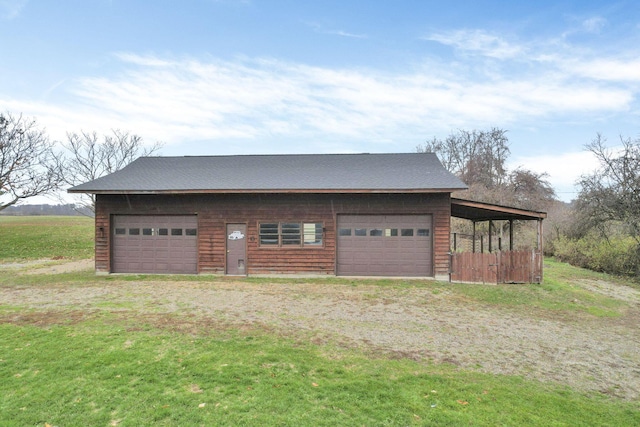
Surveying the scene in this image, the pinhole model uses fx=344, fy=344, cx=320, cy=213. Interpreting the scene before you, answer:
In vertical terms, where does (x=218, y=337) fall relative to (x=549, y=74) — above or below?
below

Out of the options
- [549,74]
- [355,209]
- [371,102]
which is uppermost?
[371,102]

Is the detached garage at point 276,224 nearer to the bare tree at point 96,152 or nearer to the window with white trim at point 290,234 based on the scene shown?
the window with white trim at point 290,234

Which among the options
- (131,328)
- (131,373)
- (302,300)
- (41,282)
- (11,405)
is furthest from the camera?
(41,282)

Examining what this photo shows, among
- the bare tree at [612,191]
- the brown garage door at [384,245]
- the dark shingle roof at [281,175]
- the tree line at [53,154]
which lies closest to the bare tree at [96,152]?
the tree line at [53,154]

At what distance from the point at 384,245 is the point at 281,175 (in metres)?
4.70

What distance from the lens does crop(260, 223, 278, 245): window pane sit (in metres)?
12.5

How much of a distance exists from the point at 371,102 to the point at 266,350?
23.1m

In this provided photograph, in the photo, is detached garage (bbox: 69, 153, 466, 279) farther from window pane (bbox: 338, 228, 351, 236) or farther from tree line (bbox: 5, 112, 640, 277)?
tree line (bbox: 5, 112, 640, 277)

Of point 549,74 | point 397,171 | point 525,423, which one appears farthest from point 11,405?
point 549,74

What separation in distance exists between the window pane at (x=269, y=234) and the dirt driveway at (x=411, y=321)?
211cm

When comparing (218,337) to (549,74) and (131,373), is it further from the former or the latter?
(549,74)

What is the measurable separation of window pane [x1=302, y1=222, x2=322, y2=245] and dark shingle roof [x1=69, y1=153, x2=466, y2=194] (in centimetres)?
148

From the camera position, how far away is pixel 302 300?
8766 millimetres

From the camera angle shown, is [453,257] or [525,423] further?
[453,257]
